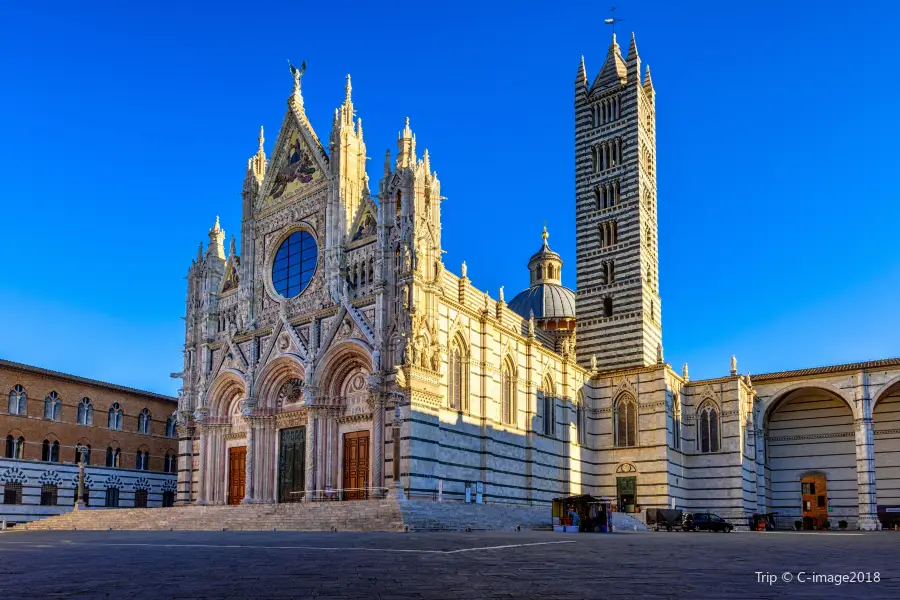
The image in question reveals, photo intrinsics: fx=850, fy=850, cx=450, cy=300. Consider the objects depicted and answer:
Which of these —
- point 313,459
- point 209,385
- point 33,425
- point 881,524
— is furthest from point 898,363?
point 33,425

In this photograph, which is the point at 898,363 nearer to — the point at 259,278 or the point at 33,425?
the point at 259,278

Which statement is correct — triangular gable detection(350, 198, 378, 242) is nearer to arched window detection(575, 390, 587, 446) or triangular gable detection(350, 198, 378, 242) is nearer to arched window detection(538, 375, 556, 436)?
arched window detection(538, 375, 556, 436)

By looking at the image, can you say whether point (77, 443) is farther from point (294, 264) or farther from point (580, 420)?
point (580, 420)

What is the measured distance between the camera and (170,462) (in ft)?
175

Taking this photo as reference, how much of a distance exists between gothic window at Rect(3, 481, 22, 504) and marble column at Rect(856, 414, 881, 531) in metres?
44.0

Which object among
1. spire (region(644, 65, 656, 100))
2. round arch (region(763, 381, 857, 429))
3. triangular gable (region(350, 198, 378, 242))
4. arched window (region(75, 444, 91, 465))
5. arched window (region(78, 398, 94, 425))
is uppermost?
spire (region(644, 65, 656, 100))

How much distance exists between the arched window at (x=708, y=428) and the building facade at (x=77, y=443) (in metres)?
28.1

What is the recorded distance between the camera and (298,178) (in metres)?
40.9

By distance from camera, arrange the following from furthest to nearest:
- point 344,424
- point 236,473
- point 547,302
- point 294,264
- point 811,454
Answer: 1. point 547,302
2. point 811,454
3. point 236,473
4. point 294,264
5. point 344,424

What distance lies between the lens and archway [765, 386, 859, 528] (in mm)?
49656

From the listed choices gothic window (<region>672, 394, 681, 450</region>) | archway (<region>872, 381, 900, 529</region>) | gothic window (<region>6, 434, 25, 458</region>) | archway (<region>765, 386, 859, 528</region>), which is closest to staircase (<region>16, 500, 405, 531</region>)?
gothic window (<region>6, 434, 25, 458</region>)

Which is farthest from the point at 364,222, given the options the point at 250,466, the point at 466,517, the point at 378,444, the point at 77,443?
the point at 77,443

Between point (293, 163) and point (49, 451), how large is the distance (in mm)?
20787

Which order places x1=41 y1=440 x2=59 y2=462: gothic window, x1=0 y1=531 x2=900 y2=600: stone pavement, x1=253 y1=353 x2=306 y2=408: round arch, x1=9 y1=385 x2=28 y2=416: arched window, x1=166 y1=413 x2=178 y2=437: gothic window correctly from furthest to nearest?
x1=166 y1=413 x2=178 y2=437: gothic window
x1=41 y1=440 x2=59 y2=462: gothic window
x1=9 y1=385 x2=28 y2=416: arched window
x1=253 y1=353 x2=306 y2=408: round arch
x1=0 y1=531 x2=900 y2=600: stone pavement
